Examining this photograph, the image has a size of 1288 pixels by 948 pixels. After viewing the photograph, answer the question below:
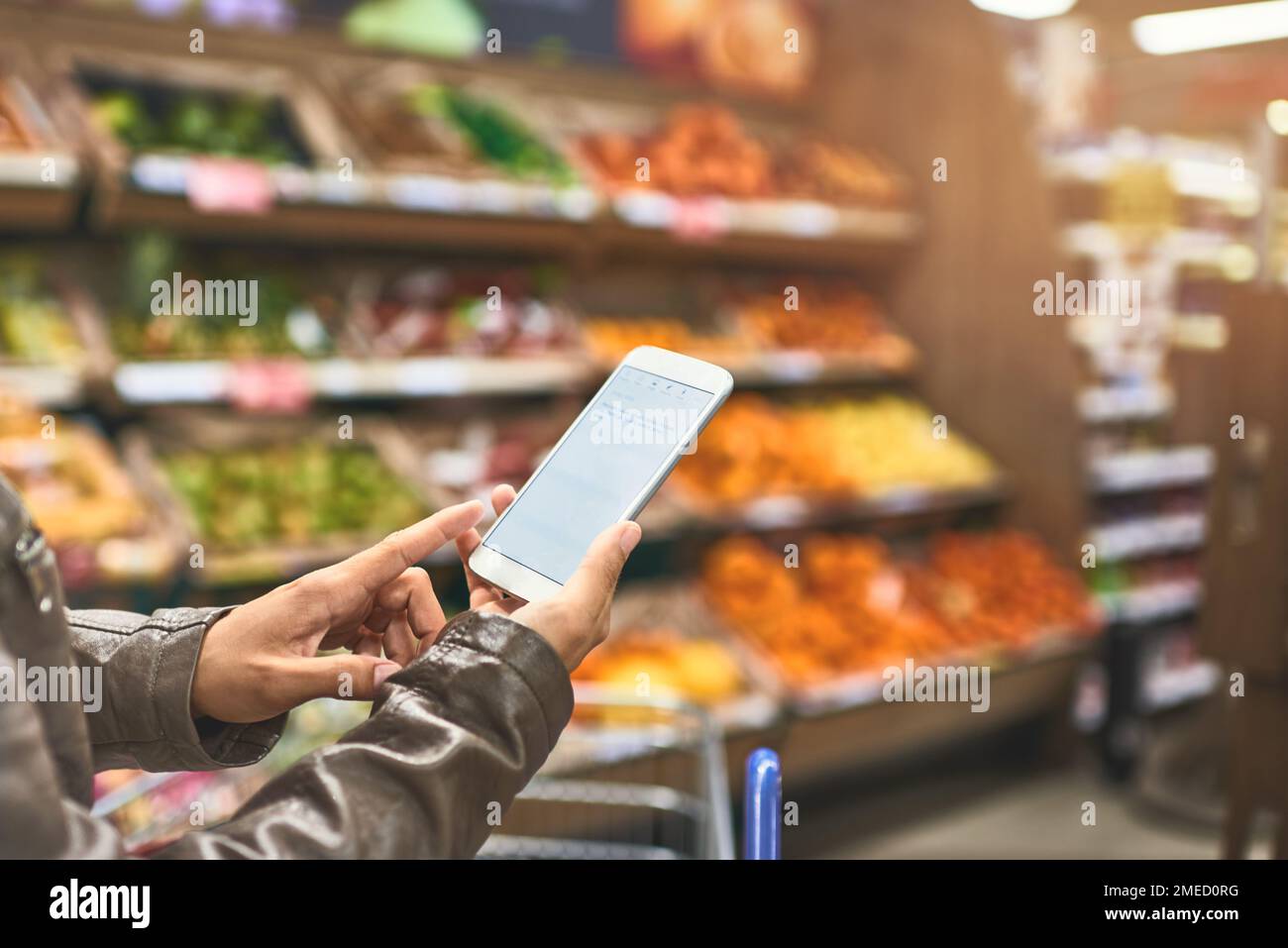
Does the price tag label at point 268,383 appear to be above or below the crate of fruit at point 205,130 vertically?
below

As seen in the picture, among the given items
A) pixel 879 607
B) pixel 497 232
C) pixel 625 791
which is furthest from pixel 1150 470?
pixel 625 791

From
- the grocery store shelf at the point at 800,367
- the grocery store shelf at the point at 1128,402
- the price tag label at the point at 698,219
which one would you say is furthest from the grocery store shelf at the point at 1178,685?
the price tag label at the point at 698,219

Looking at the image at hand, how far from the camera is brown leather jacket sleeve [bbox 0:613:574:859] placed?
0.83 metres

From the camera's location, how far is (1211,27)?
6652 mm

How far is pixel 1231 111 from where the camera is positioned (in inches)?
301

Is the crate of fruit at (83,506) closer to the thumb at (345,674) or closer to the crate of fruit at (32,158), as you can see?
the crate of fruit at (32,158)

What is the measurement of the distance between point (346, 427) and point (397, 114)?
3.10ft

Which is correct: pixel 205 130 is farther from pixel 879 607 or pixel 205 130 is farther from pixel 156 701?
pixel 879 607

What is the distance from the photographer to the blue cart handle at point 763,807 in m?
1.05

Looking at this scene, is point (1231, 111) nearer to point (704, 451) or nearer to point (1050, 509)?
point (1050, 509)

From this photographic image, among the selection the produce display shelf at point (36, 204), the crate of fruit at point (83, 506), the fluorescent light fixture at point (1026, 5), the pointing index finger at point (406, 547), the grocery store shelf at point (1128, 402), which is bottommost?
the pointing index finger at point (406, 547)

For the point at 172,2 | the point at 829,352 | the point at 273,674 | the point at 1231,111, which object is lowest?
the point at 273,674

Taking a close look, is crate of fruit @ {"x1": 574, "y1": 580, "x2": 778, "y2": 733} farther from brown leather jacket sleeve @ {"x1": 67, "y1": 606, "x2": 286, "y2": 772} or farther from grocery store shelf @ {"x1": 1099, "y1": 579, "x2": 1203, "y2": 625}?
brown leather jacket sleeve @ {"x1": 67, "y1": 606, "x2": 286, "y2": 772}

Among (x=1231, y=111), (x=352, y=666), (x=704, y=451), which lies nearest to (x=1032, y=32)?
(x=1231, y=111)
